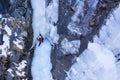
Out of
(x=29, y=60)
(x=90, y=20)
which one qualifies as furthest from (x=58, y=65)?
(x=90, y=20)

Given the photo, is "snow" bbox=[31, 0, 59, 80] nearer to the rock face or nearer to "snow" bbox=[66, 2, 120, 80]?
the rock face

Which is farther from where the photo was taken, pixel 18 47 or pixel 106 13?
pixel 18 47

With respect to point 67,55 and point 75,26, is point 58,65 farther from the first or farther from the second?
point 75,26

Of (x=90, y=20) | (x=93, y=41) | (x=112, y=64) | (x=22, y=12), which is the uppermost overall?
(x=22, y=12)

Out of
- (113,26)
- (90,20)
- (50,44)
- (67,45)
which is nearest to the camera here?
(113,26)

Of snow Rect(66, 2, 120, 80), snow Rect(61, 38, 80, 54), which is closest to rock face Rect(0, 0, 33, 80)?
snow Rect(61, 38, 80, 54)

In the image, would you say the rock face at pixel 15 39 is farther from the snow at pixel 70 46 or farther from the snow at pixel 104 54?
the snow at pixel 104 54

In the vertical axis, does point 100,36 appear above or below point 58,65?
above
